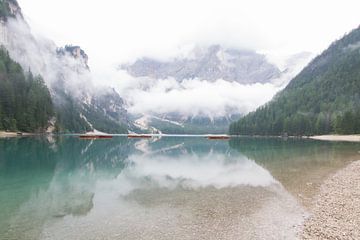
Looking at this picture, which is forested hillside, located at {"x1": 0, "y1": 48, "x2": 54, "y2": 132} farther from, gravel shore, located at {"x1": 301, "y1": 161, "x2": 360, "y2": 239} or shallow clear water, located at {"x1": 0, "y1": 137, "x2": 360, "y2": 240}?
gravel shore, located at {"x1": 301, "y1": 161, "x2": 360, "y2": 239}

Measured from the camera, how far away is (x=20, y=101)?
156250 mm

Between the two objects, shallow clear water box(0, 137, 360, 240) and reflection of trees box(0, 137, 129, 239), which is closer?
shallow clear water box(0, 137, 360, 240)

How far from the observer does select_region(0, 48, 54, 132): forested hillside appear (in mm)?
147375

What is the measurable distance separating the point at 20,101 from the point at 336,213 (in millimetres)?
157142

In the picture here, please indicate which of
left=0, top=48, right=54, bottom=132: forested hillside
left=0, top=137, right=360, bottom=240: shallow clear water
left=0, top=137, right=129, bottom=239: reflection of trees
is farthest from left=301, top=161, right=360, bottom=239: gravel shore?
left=0, top=48, right=54, bottom=132: forested hillside

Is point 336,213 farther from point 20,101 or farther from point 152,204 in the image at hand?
point 20,101

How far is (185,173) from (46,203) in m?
23.9

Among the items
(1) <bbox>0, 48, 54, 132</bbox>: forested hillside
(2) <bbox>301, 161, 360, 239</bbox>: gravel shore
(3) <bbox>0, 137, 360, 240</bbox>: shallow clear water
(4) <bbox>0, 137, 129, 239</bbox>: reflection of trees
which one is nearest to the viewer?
(2) <bbox>301, 161, 360, 239</bbox>: gravel shore

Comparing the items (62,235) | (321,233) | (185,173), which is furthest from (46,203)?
(185,173)

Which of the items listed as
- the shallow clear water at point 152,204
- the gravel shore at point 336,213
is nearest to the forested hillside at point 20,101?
the shallow clear water at point 152,204

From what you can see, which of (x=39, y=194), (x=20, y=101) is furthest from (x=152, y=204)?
(x=20, y=101)

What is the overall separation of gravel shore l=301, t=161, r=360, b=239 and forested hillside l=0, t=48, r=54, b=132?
136m

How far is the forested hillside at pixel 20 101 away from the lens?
147375mm

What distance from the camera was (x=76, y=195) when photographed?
101ft
